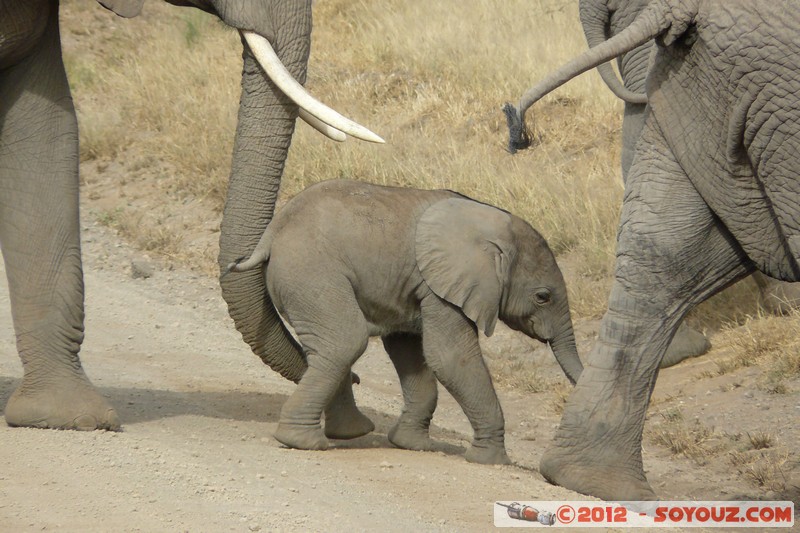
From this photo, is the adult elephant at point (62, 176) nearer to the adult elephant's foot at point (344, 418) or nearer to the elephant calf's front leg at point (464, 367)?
the adult elephant's foot at point (344, 418)

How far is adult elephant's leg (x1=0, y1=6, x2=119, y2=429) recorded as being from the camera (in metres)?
5.60

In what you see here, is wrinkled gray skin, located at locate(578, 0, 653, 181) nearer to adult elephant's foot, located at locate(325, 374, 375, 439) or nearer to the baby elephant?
the baby elephant

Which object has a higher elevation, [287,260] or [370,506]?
[287,260]

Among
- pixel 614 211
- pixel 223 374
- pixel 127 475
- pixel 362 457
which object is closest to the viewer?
pixel 127 475

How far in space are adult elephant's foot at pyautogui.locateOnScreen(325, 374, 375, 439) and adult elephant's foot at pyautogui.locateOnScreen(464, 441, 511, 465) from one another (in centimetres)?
54

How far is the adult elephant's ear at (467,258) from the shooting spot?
231 inches

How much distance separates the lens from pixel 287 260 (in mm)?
5742

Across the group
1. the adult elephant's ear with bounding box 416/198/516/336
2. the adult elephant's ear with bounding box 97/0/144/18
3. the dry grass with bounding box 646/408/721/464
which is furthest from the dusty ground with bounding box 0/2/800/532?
the adult elephant's ear with bounding box 97/0/144/18

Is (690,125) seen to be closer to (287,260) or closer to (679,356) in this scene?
(287,260)

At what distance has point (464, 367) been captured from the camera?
5.86m

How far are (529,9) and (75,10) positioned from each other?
5.41m

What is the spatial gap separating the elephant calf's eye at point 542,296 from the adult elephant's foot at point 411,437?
2.55 feet

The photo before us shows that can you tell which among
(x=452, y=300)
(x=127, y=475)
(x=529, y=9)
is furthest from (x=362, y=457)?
(x=529, y=9)

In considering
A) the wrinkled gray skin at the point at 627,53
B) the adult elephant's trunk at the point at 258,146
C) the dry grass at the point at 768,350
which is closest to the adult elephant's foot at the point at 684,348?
the dry grass at the point at 768,350
